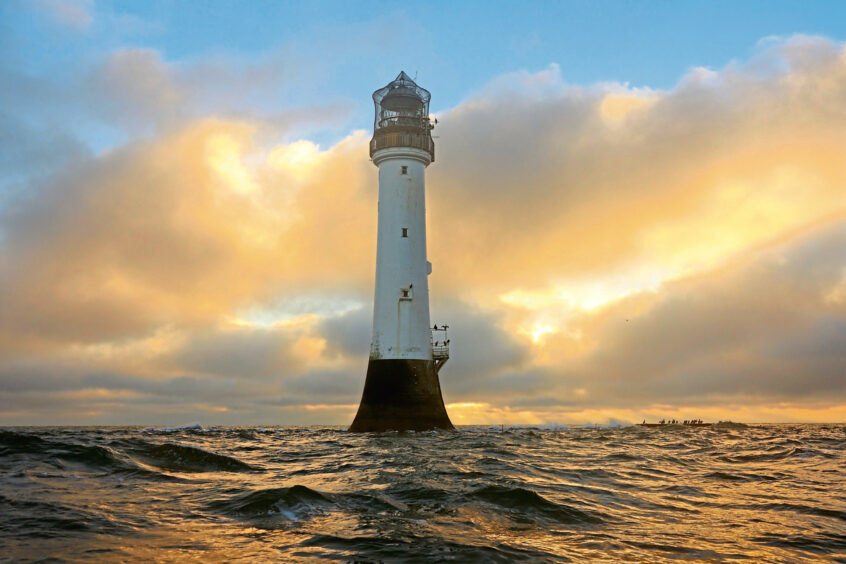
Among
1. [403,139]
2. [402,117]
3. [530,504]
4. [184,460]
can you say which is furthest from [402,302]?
[530,504]

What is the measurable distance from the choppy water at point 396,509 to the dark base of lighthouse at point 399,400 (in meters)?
18.3

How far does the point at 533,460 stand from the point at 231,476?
8.72 meters

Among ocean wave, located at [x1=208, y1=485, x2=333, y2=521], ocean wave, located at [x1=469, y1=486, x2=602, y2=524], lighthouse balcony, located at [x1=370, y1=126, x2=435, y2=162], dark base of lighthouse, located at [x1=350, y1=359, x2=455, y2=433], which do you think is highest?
lighthouse balcony, located at [x1=370, y1=126, x2=435, y2=162]

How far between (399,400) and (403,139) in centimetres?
1594

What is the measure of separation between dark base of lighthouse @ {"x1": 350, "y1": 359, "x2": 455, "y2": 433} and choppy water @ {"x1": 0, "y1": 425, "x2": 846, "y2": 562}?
18.3 meters

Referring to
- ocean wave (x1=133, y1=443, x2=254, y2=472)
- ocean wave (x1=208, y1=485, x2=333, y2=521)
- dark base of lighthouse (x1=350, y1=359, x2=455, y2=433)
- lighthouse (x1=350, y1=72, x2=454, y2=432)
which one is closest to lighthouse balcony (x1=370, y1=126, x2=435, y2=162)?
lighthouse (x1=350, y1=72, x2=454, y2=432)

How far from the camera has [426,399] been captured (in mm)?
35625

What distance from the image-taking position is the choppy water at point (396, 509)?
709 centimetres

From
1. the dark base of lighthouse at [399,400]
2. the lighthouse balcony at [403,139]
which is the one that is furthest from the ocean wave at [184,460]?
the lighthouse balcony at [403,139]

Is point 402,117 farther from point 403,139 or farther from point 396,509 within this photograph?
point 396,509

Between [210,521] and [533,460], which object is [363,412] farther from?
[210,521]

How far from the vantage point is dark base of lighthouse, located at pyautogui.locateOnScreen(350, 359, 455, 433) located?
34781 millimetres

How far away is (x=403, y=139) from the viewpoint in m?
38.5

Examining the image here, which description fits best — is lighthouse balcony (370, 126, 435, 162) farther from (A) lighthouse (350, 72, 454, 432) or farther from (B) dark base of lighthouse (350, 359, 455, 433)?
(B) dark base of lighthouse (350, 359, 455, 433)
